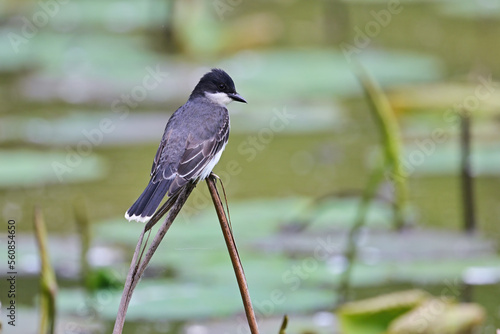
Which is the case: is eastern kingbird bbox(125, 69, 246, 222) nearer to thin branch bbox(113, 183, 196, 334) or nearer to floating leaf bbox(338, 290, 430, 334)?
thin branch bbox(113, 183, 196, 334)

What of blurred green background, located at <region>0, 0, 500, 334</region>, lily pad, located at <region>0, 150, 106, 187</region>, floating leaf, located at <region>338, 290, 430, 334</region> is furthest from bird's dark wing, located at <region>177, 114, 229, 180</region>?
lily pad, located at <region>0, 150, 106, 187</region>

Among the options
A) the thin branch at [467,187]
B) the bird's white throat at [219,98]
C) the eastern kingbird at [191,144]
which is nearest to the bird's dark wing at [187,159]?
the eastern kingbird at [191,144]

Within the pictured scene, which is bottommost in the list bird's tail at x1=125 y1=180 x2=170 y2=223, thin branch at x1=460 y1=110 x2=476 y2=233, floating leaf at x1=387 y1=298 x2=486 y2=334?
floating leaf at x1=387 y1=298 x2=486 y2=334

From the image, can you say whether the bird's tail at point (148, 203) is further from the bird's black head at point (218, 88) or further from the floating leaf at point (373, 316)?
the floating leaf at point (373, 316)

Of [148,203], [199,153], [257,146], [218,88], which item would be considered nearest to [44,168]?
[257,146]

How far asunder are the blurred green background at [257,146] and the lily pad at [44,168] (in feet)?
0.08

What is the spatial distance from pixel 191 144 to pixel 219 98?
0.59 m

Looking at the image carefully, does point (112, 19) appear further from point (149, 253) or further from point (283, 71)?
point (149, 253)

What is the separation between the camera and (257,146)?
28.5ft

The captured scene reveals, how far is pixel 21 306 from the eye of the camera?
5781 mm

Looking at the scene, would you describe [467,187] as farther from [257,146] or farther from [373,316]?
[257,146]

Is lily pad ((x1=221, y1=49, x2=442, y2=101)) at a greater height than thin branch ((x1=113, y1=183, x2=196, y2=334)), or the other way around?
lily pad ((x1=221, y1=49, x2=442, y2=101))

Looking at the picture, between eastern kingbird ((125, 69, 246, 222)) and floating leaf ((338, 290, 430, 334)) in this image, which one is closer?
eastern kingbird ((125, 69, 246, 222))

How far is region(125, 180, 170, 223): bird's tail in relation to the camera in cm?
337
